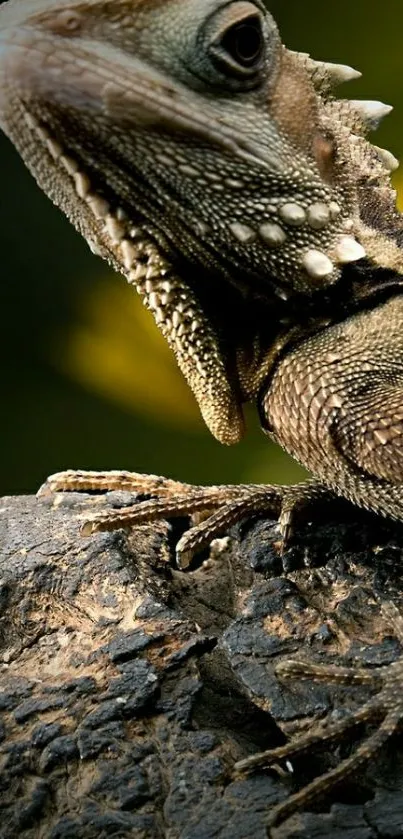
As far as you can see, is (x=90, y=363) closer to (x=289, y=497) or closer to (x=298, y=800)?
(x=289, y=497)

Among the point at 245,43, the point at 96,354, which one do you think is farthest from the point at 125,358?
the point at 245,43

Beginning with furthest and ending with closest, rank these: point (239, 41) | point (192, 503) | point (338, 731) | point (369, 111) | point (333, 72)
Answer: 1. point (192, 503)
2. point (369, 111)
3. point (333, 72)
4. point (239, 41)
5. point (338, 731)

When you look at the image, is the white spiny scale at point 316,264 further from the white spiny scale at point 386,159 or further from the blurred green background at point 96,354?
the blurred green background at point 96,354

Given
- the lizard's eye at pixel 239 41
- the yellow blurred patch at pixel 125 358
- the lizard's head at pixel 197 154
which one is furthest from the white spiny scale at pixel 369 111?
the yellow blurred patch at pixel 125 358

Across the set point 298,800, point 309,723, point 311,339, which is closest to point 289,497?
point 311,339

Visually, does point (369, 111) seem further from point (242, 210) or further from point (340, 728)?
point (340, 728)

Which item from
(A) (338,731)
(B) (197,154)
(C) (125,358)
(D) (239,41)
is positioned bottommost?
(A) (338,731)
